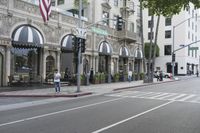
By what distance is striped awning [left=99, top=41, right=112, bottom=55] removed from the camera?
41797 millimetres

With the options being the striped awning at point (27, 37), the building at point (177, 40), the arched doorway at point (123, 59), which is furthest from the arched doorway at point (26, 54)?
the building at point (177, 40)

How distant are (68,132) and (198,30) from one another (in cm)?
8909

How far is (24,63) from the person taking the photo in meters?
30.8

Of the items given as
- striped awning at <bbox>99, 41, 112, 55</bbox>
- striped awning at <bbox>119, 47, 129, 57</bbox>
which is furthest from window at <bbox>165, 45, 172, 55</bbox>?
striped awning at <bbox>99, 41, 112, 55</bbox>

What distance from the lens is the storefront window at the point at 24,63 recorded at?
29484mm

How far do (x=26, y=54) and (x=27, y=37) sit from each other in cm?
293

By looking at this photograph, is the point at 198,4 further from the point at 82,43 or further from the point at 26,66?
the point at 26,66

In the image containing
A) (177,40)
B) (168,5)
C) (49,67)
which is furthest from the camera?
(177,40)

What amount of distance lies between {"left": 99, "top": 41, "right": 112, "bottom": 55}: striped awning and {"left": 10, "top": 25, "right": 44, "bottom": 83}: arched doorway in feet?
37.8

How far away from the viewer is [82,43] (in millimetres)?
25422

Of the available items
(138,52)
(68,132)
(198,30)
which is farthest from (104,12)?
(198,30)

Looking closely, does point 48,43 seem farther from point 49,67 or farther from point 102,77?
point 102,77

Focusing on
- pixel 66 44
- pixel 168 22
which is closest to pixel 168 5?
pixel 66 44

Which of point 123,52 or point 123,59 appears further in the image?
point 123,59
